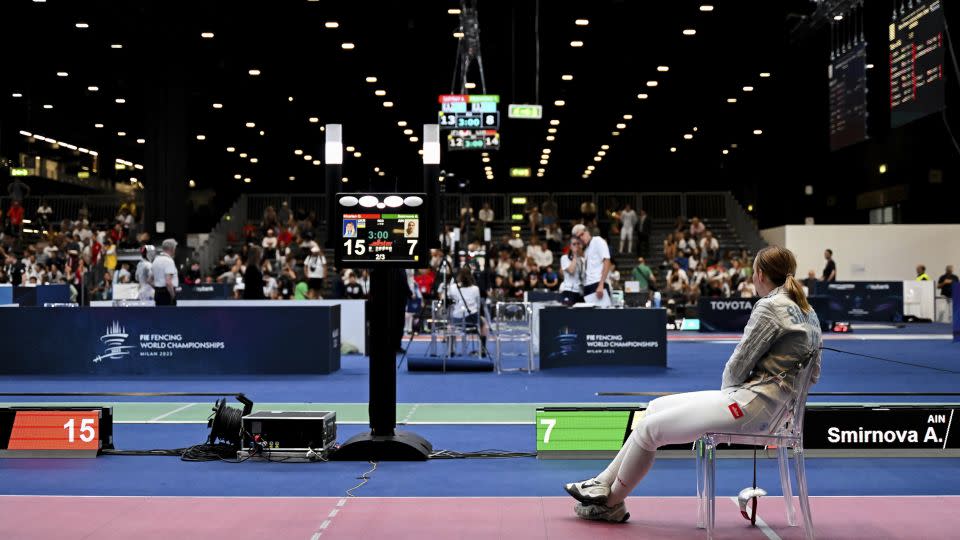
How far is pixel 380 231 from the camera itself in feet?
23.4

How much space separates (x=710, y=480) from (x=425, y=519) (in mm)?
1608

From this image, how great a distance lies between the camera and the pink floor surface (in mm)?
5207

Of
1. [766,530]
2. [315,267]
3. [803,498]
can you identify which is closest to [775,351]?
[803,498]

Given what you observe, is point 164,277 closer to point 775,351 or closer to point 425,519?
point 425,519

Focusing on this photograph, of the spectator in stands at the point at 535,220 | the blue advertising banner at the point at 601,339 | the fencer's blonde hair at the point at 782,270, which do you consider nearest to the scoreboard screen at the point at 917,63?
the blue advertising banner at the point at 601,339

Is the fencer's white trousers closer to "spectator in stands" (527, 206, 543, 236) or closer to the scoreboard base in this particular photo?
the scoreboard base

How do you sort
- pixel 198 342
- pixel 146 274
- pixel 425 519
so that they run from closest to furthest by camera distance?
pixel 425 519 → pixel 198 342 → pixel 146 274

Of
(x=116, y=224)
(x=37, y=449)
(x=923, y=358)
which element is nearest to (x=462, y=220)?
(x=116, y=224)

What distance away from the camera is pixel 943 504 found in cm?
588

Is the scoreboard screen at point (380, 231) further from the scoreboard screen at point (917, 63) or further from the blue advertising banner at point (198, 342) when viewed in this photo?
the scoreboard screen at point (917, 63)

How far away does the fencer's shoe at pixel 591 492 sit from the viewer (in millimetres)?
5379

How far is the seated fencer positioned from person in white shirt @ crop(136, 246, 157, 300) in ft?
38.9

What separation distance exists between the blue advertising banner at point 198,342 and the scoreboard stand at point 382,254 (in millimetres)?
6456

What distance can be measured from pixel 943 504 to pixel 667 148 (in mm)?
38868
